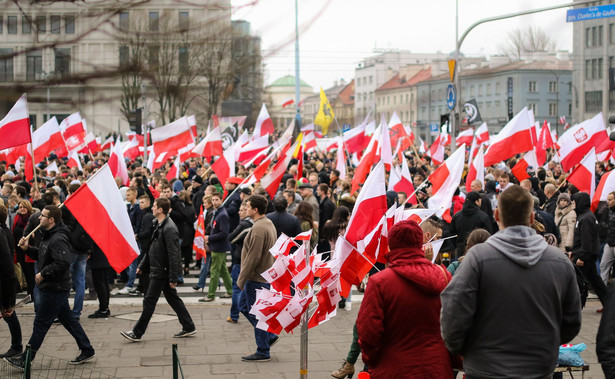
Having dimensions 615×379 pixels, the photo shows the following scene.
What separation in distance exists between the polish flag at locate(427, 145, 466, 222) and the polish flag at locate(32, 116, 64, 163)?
8.81m

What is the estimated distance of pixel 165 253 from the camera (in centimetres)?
852

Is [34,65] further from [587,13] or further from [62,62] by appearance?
[587,13]

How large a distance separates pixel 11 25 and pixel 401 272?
2666 millimetres

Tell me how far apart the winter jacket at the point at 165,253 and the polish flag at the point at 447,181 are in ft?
12.2

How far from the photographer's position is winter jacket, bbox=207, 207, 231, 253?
10.9 meters

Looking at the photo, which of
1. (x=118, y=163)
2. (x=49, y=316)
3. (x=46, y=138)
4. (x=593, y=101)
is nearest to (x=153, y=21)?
(x=49, y=316)

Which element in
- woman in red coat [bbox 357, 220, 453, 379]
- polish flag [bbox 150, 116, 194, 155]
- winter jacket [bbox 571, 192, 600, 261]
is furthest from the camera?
polish flag [bbox 150, 116, 194, 155]

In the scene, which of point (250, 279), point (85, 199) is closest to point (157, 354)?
point (250, 279)

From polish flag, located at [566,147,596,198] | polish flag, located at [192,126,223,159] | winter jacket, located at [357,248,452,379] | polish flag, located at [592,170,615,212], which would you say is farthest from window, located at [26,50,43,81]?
polish flag, located at [192,126,223,159]

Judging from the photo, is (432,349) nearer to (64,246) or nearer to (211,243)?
(64,246)

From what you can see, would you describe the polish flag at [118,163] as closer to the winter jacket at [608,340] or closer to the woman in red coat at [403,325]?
the woman in red coat at [403,325]

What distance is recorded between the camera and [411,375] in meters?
4.43

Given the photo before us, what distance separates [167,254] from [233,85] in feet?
14.7

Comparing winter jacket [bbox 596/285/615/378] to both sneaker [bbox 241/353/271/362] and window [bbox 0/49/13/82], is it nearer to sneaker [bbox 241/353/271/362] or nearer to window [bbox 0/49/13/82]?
window [bbox 0/49/13/82]
